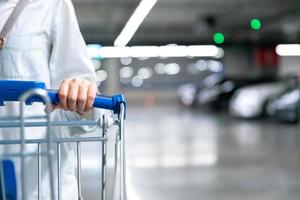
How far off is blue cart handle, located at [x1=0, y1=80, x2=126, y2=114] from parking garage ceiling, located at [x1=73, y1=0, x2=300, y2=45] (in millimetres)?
14350

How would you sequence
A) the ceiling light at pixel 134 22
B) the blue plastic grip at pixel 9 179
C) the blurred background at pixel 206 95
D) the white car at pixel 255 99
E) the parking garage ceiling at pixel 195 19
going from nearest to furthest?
the blue plastic grip at pixel 9 179 → the blurred background at pixel 206 95 → the ceiling light at pixel 134 22 → the white car at pixel 255 99 → the parking garage ceiling at pixel 195 19

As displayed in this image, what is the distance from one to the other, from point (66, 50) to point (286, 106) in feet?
44.1

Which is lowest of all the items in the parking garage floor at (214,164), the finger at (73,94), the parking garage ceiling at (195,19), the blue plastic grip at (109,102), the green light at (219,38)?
the parking garage floor at (214,164)

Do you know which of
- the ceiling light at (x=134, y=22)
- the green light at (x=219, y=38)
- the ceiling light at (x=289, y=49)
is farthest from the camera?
the green light at (x=219, y=38)

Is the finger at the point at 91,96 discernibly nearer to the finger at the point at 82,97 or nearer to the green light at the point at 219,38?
the finger at the point at 82,97

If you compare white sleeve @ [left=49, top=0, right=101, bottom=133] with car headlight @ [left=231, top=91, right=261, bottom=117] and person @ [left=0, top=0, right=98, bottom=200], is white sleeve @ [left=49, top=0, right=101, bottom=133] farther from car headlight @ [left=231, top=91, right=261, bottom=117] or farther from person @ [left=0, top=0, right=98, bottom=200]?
car headlight @ [left=231, top=91, right=261, bottom=117]

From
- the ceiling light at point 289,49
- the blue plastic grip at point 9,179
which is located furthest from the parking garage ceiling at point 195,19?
the blue plastic grip at point 9,179

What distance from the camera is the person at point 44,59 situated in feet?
5.00

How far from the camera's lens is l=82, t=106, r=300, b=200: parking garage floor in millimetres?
6406

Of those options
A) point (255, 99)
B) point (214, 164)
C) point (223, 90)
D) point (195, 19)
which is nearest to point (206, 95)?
point (223, 90)

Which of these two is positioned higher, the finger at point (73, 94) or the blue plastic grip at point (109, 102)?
the finger at point (73, 94)

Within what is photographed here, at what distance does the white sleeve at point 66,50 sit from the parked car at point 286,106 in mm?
13162

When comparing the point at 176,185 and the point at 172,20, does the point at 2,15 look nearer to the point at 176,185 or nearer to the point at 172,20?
the point at 176,185

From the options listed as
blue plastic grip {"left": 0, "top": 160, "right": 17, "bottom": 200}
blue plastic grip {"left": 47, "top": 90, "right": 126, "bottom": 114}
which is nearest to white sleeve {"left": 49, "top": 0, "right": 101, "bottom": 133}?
blue plastic grip {"left": 47, "top": 90, "right": 126, "bottom": 114}
